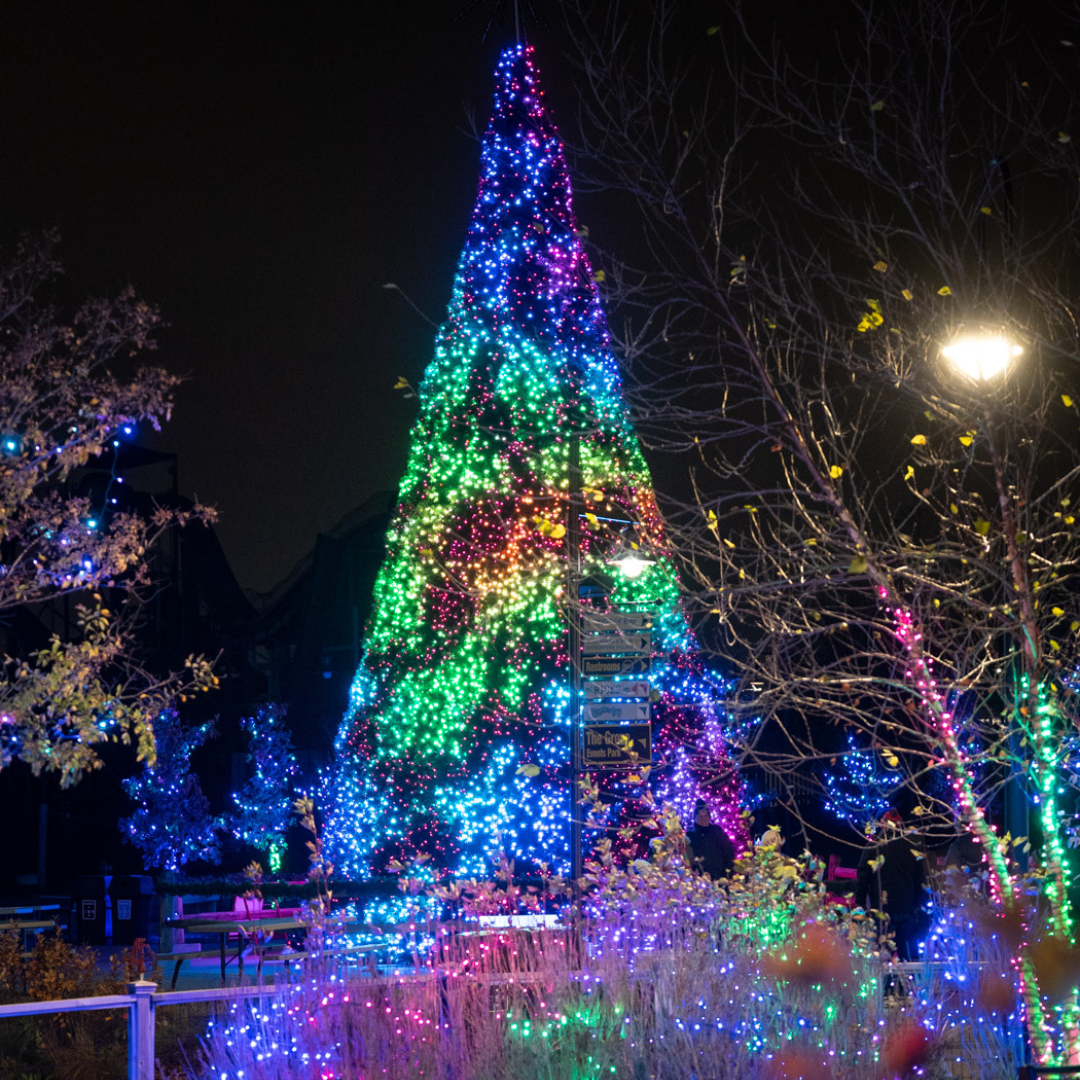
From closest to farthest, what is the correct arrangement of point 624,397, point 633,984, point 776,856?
1. point 633,984
2. point 624,397
3. point 776,856

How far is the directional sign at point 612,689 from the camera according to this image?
1138cm

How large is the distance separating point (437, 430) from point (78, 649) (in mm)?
7000

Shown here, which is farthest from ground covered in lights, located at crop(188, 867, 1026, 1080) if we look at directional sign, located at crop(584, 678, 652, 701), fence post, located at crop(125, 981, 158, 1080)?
directional sign, located at crop(584, 678, 652, 701)

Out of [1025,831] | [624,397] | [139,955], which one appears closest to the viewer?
[624,397]

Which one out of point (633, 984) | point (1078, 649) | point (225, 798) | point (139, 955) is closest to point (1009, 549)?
point (1078, 649)

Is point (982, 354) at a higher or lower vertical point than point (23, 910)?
higher

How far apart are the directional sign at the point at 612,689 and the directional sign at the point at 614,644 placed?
0.86ft

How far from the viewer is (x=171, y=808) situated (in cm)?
3425

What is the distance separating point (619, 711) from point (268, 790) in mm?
26865

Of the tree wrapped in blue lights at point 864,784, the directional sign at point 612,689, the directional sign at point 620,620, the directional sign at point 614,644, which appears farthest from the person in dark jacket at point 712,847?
the directional sign at point 620,620

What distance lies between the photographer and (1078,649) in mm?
7848

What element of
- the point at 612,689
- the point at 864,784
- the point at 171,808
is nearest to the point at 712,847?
the point at 612,689

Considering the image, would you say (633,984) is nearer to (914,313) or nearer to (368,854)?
(914,313)

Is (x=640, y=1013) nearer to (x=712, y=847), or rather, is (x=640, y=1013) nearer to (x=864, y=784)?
(x=864, y=784)
